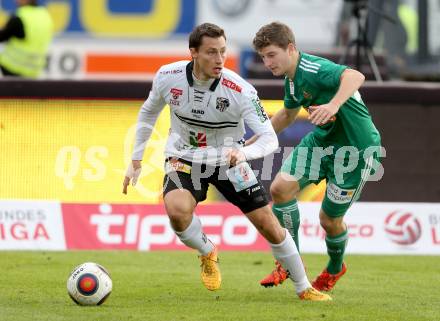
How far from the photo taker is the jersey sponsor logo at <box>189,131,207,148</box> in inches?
373

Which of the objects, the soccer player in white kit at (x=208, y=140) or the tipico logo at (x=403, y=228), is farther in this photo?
the tipico logo at (x=403, y=228)

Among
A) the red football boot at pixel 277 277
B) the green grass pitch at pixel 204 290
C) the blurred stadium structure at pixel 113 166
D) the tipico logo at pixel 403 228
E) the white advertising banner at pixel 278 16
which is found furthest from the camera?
the white advertising banner at pixel 278 16

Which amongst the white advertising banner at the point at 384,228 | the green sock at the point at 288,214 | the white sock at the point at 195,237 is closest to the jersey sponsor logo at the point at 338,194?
the green sock at the point at 288,214

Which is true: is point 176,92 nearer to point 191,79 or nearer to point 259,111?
point 191,79

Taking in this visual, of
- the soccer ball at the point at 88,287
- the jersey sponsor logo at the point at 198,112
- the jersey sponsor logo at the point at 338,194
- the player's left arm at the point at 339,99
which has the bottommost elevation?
the soccer ball at the point at 88,287

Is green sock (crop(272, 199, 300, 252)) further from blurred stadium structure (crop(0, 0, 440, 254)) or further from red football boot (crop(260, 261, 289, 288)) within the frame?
blurred stadium structure (crop(0, 0, 440, 254))

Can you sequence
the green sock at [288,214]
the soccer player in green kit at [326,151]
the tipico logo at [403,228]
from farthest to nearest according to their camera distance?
the tipico logo at [403,228], the green sock at [288,214], the soccer player in green kit at [326,151]

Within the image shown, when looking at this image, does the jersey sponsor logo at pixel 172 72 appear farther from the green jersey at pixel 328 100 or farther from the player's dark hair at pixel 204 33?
the green jersey at pixel 328 100

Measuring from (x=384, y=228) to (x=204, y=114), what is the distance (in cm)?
471

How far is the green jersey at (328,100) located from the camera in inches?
377

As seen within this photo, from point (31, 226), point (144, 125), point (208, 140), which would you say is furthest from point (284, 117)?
point (31, 226)

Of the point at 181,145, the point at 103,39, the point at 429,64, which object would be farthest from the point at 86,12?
the point at 181,145

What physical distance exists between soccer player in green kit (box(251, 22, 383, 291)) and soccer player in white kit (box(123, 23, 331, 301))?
42cm

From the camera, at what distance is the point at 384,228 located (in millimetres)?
13461
